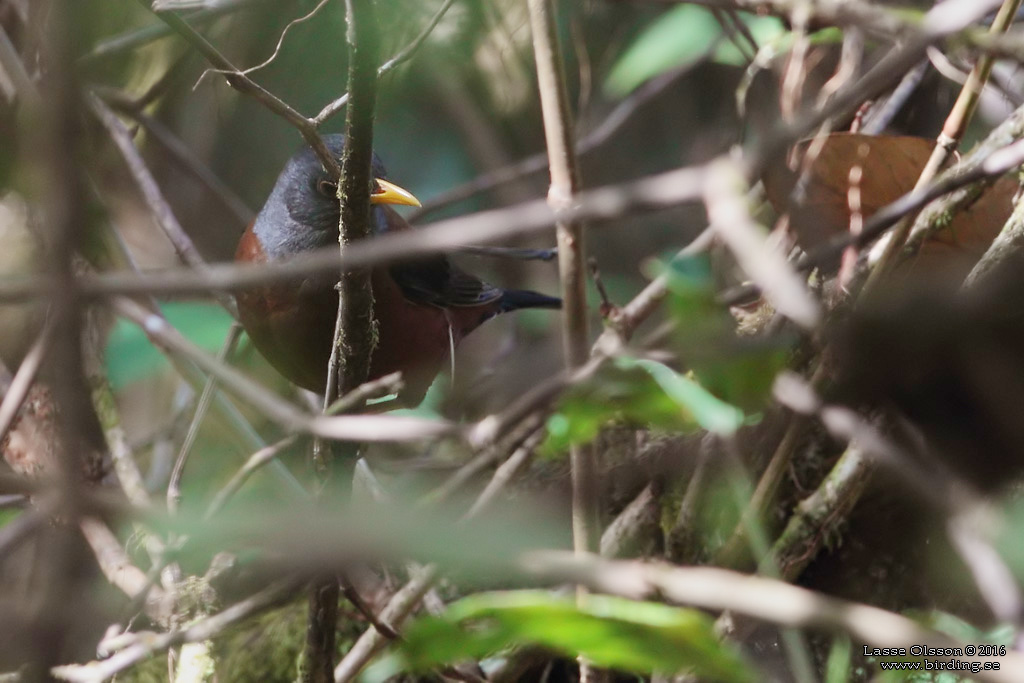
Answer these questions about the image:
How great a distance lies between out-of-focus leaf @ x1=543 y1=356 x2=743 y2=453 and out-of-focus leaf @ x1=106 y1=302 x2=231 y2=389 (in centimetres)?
287

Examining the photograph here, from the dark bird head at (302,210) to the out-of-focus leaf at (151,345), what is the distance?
0.48m

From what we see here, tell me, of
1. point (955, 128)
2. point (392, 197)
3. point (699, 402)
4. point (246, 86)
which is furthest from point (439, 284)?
point (699, 402)

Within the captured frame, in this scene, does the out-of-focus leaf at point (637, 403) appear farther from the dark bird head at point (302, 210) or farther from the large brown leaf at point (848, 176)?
the dark bird head at point (302, 210)

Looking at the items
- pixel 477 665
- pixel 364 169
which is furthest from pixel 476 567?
pixel 477 665

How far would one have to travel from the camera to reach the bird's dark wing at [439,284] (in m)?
3.69

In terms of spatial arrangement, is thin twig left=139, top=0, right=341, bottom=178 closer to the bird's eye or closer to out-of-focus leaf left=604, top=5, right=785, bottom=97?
the bird's eye

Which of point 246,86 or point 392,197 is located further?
point 392,197

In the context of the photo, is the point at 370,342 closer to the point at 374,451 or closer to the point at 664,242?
the point at 374,451

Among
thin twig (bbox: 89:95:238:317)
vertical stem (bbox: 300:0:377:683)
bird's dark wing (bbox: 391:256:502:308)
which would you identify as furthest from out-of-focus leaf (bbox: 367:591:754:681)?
bird's dark wing (bbox: 391:256:502:308)

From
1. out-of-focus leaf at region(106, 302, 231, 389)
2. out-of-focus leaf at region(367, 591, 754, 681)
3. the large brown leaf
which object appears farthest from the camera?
out-of-focus leaf at region(106, 302, 231, 389)

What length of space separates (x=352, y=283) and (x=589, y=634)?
1324 millimetres

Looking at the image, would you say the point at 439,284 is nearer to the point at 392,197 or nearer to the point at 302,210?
the point at 302,210

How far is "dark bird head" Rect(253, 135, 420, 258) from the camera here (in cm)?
343

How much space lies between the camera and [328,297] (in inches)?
117
